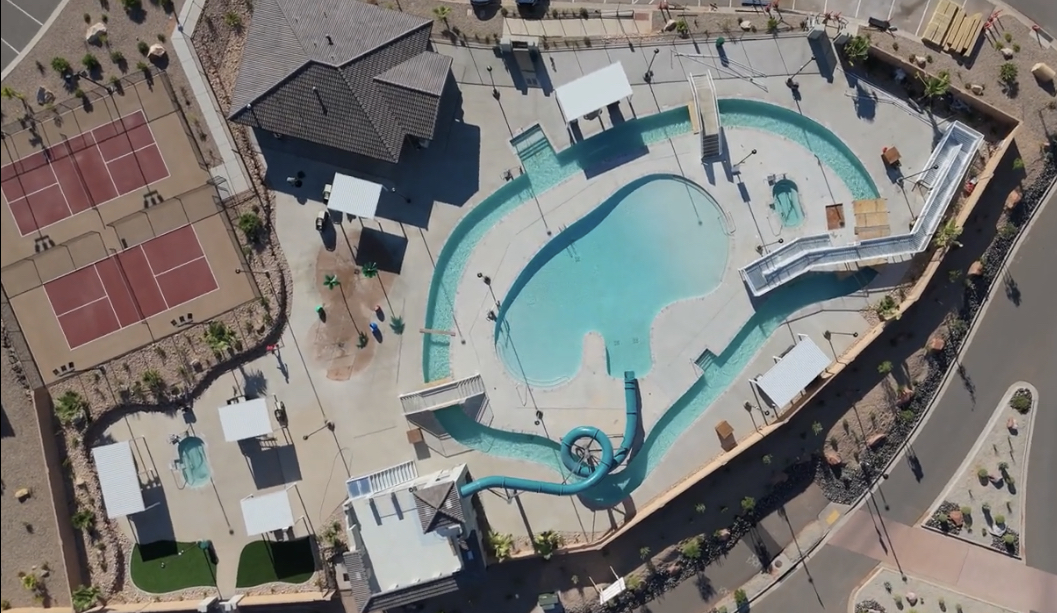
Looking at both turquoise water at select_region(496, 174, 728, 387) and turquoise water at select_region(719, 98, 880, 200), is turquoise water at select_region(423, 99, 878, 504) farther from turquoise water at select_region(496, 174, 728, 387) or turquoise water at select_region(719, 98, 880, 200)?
turquoise water at select_region(496, 174, 728, 387)

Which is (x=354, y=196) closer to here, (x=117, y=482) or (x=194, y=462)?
(x=194, y=462)

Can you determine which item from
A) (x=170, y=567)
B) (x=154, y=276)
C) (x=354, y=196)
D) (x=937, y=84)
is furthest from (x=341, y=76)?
(x=937, y=84)

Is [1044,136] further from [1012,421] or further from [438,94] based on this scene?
[438,94]

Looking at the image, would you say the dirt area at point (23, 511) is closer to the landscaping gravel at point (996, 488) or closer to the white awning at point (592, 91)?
the white awning at point (592, 91)

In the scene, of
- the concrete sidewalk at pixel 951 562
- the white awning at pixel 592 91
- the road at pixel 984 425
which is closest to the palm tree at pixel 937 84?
the road at pixel 984 425

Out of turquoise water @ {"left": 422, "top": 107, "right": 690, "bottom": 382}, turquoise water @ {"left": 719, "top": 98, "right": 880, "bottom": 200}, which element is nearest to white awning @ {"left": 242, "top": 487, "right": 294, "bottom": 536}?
turquoise water @ {"left": 422, "top": 107, "right": 690, "bottom": 382}
